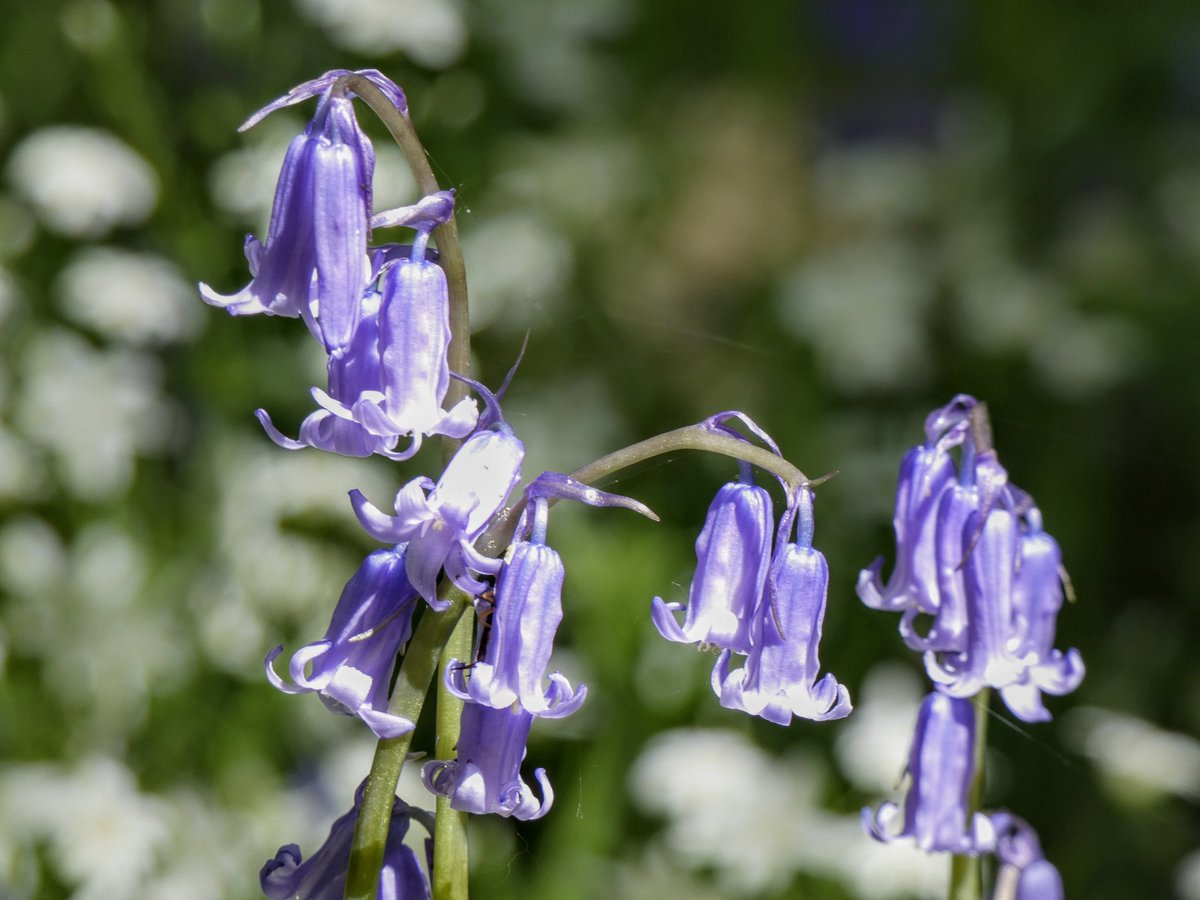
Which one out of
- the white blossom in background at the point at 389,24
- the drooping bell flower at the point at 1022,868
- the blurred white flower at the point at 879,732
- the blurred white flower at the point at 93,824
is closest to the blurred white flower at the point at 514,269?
the white blossom in background at the point at 389,24

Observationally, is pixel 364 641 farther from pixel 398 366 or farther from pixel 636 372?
pixel 636 372

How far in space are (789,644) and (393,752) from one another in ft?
0.77

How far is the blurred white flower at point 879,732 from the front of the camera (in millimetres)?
2113

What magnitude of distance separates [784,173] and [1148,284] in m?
1.25

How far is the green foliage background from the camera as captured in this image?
204 cm

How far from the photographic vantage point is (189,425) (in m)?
2.89

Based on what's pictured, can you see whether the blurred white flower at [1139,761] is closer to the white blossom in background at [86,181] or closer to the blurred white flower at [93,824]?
the blurred white flower at [93,824]

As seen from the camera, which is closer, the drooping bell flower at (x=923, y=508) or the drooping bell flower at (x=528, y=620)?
the drooping bell flower at (x=528, y=620)

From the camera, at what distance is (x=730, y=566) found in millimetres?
796

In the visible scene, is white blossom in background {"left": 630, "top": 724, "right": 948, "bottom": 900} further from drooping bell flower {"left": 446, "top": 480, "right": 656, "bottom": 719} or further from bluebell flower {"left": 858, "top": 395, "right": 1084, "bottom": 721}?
drooping bell flower {"left": 446, "top": 480, "right": 656, "bottom": 719}

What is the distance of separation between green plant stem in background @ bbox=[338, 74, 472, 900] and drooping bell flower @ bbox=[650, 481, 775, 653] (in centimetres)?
14

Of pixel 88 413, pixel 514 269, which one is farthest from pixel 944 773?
pixel 88 413

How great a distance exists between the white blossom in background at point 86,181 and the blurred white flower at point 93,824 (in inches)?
43.1

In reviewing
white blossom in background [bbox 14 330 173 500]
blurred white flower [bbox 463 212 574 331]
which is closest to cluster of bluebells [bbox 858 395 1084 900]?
blurred white flower [bbox 463 212 574 331]
